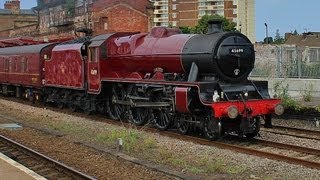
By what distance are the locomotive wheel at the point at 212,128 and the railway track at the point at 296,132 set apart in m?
2.47

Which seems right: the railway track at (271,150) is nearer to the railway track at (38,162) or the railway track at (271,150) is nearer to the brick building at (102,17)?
the railway track at (38,162)

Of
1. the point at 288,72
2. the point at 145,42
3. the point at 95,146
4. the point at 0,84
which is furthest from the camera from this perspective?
the point at 0,84

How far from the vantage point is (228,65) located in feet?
43.1

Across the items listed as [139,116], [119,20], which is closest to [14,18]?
[119,20]

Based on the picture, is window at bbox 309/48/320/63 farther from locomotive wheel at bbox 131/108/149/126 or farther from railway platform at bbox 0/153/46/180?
railway platform at bbox 0/153/46/180

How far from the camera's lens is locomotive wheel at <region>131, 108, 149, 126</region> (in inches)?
628

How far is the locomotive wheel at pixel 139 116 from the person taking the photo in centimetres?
1596

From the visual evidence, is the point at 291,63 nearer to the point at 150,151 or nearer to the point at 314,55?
the point at 314,55

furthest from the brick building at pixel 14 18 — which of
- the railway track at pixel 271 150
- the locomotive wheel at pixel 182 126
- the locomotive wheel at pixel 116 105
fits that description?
the railway track at pixel 271 150

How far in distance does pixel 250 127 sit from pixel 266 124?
1.07 meters

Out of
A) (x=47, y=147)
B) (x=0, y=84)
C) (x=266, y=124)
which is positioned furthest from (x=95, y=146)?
(x=0, y=84)

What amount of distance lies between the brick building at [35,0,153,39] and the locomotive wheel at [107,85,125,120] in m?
35.6

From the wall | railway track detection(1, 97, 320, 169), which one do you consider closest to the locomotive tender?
railway track detection(1, 97, 320, 169)

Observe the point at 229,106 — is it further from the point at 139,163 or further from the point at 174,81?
the point at 139,163
